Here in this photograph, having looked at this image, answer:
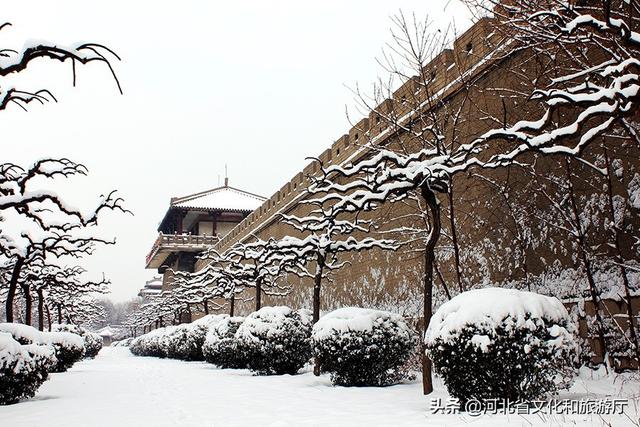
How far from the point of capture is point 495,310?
6.14 meters

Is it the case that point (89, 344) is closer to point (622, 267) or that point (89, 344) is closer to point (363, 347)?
point (363, 347)

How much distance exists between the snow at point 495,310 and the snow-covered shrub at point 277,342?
6.20 meters

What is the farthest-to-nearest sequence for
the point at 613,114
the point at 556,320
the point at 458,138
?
the point at 458,138 < the point at 556,320 < the point at 613,114

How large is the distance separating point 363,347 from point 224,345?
7.45 m

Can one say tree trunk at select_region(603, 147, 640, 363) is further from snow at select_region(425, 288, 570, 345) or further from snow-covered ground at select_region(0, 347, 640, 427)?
snow at select_region(425, 288, 570, 345)

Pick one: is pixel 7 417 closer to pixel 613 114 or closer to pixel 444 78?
pixel 613 114

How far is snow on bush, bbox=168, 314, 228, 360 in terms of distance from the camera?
20562mm

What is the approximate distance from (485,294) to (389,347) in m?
3.31

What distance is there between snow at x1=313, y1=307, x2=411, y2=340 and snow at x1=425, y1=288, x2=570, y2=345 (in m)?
2.97

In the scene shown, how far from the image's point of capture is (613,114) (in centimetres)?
430

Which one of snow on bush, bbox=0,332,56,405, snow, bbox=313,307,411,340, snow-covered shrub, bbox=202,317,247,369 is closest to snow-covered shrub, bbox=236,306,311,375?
snow, bbox=313,307,411,340

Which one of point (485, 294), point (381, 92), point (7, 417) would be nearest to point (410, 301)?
point (381, 92)

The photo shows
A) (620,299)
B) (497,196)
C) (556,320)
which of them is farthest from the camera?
(497,196)

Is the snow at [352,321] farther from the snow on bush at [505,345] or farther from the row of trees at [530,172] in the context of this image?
the snow on bush at [505,345]
